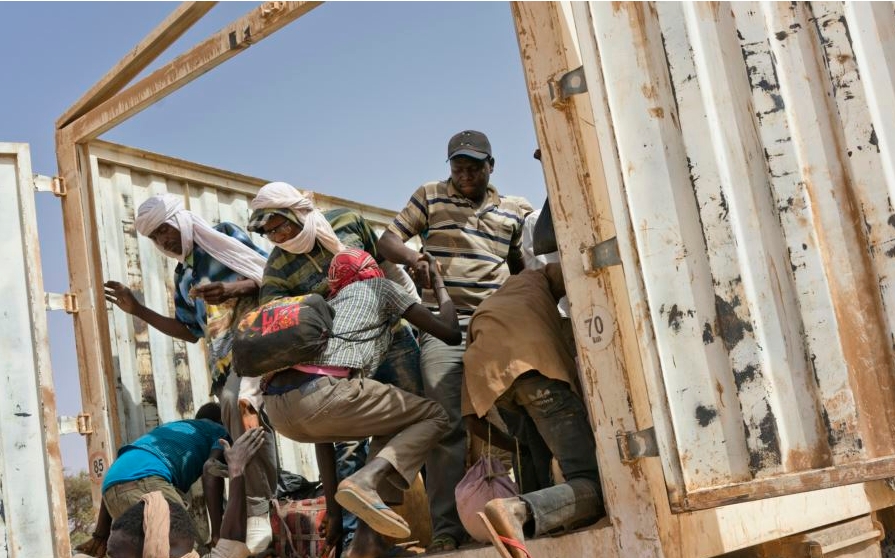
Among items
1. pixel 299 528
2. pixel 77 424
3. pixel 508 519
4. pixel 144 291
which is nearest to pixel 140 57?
pixel 144 291

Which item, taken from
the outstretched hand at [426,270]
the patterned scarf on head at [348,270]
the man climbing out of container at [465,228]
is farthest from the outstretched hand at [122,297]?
the outstretched hand at [426,270]

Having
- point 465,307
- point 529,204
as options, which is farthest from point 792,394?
point 529,204

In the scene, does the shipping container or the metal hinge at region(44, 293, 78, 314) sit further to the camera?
the metal hinge at region(44, 293, 78, 314)

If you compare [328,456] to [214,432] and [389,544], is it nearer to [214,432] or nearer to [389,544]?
[389,544]

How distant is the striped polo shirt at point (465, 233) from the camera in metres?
4.36

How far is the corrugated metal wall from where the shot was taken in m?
4.97

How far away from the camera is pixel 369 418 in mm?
3572

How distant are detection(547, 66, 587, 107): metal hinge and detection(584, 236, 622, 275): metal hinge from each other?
0.45 m

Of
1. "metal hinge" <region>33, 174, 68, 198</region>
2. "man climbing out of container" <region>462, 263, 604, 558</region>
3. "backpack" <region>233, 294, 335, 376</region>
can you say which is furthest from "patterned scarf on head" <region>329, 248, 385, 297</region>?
"metal hinge" <region>33, 174, 68, 198</region>

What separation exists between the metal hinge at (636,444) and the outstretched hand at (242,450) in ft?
5.95

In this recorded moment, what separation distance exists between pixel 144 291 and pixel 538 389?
2688 mm

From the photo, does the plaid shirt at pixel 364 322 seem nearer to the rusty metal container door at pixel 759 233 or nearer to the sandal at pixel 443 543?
the sandal at pixel 443 543

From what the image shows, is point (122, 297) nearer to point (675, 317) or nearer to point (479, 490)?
point (479, 490)

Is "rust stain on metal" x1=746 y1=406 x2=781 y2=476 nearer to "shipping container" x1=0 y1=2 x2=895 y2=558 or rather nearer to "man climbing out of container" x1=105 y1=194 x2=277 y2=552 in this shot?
"shipping container" x1=0 y1=2 x2=895 y2=558
